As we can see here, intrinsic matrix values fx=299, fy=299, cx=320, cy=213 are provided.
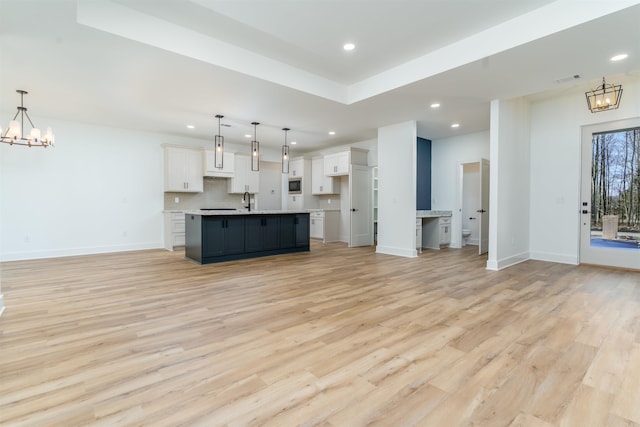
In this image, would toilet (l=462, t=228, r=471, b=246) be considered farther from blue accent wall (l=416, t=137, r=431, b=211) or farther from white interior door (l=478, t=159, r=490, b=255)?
blue accent wall (l=416, t=137, r=431, b=211)

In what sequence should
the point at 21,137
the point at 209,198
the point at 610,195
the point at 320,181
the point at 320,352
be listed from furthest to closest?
the point at 320,181 → the point at 209,198 → the point at 610,195 → the point at 21,137 → the point at 320,352

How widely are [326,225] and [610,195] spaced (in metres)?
5.87

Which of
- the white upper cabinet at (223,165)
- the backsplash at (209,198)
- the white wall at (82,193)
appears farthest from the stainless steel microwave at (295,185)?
the white wall at (82,193)

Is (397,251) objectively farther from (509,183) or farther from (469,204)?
(469,204)

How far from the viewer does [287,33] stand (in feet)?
11.5

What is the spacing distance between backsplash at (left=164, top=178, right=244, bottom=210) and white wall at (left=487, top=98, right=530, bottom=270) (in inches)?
255

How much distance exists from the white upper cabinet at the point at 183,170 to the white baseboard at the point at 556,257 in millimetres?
7601

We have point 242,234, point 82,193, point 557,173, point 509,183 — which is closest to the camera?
point 509,183

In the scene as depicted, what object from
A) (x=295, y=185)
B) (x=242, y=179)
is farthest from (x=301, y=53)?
(x=295, y=185)

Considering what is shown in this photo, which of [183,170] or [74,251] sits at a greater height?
[183,170]

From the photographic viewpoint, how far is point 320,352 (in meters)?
2.19

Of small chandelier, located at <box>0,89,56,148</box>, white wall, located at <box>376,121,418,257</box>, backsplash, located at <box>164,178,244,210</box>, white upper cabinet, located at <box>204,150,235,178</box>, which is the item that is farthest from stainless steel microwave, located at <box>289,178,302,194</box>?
small chandelier, located at <box>0,89,56,148</box>

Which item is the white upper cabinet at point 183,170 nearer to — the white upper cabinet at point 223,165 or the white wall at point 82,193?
the white upper cabinet at point 223,165

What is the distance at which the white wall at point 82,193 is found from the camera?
18.9 feet
